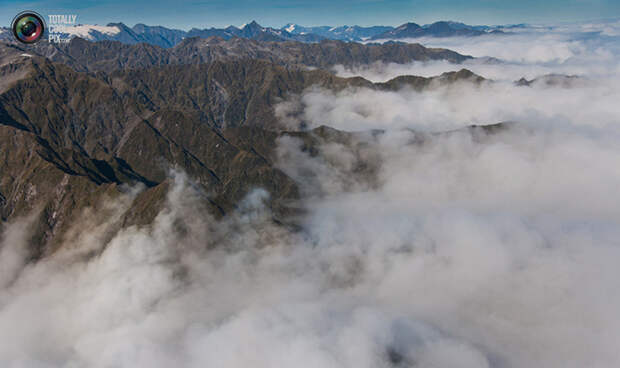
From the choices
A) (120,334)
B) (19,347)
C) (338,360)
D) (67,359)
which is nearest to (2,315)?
(19,347)

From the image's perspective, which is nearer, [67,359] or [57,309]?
[67,359]

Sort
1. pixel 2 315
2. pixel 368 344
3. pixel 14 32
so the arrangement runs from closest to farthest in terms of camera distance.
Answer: pixel 14 32 < pixel 368 344 < pixel 2 315

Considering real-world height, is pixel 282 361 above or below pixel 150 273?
below

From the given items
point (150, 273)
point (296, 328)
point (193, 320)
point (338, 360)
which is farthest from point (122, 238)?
point (338, 360)

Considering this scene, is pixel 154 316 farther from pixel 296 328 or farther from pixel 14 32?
pixel 14 32

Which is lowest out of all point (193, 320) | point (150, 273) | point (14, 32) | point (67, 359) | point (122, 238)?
point (67, 359)

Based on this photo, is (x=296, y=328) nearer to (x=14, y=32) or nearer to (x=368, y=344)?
(x=368, y=344)

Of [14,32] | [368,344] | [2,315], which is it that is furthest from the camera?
[2,315]
